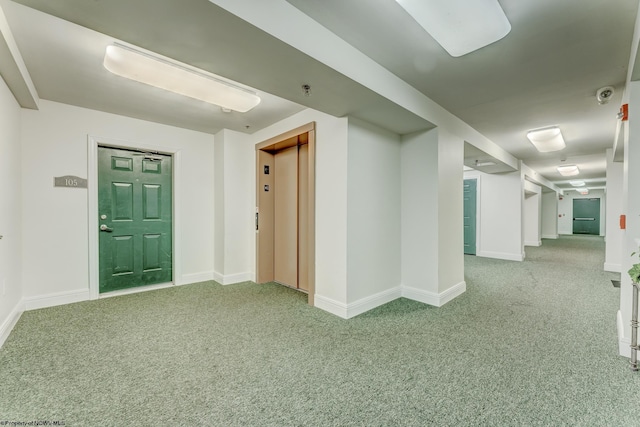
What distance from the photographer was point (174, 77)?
91.4 inches

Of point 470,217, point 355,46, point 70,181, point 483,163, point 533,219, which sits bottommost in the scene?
point 533,219

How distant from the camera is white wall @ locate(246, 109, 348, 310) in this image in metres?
2.84

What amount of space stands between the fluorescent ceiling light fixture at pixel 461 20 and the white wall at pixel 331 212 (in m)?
1.21

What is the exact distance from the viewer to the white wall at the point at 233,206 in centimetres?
405

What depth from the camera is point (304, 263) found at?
3732 mm

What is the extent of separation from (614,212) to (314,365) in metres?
6.09

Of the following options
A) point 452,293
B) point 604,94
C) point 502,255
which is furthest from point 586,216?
point 452,293

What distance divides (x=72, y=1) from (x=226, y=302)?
9.30 ft

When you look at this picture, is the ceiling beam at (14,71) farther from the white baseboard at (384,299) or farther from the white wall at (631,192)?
the white wall at (631,192)

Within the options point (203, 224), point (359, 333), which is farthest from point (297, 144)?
point (359, 333)

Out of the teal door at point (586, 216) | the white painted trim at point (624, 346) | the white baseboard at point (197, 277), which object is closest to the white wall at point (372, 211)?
the white painted trim at point (624, 346)

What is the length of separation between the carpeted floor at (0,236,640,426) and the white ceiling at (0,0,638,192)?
6.69ft

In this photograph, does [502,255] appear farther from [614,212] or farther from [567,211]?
[567,211]

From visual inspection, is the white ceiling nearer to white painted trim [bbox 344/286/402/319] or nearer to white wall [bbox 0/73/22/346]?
white wall [bbox 0/73/22/346]
